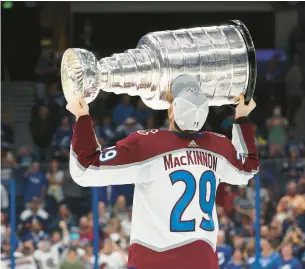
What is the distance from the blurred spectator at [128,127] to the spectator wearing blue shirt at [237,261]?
3.14 m

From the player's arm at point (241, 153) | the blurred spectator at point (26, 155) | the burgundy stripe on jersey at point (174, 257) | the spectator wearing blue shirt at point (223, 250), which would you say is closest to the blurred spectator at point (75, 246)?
the spectator wearing blue shirt at point (223, 250)

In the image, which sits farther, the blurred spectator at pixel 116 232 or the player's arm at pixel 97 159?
the blurred spectator at pixel 116 232

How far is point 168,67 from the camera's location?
3.83 meters

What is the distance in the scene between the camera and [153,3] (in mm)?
12844

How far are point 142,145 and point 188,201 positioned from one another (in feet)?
0.96

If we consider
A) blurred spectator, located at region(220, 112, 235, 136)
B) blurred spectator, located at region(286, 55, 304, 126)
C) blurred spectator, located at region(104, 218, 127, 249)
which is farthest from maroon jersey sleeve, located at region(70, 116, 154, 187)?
blurred spectator, located at region(286, 55, 304, 126)

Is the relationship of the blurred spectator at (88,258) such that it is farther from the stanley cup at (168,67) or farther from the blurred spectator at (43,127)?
the stanley cup at (168,67)

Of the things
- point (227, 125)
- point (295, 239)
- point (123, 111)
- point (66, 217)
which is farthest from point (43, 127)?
point (295, 239)

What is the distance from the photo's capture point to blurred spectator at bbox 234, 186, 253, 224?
819cm

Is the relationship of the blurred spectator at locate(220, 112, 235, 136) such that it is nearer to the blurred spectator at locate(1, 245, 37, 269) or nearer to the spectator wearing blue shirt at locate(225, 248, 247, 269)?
the spectator wearing blue shirt at locate(225, 248, 247, 269)

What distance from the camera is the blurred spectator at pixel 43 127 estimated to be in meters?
11.3

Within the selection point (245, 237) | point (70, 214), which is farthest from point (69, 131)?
point (245, 237)

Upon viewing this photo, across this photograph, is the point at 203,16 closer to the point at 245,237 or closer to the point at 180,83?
the point at 245,237

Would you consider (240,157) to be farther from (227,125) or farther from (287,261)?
(227,125)
